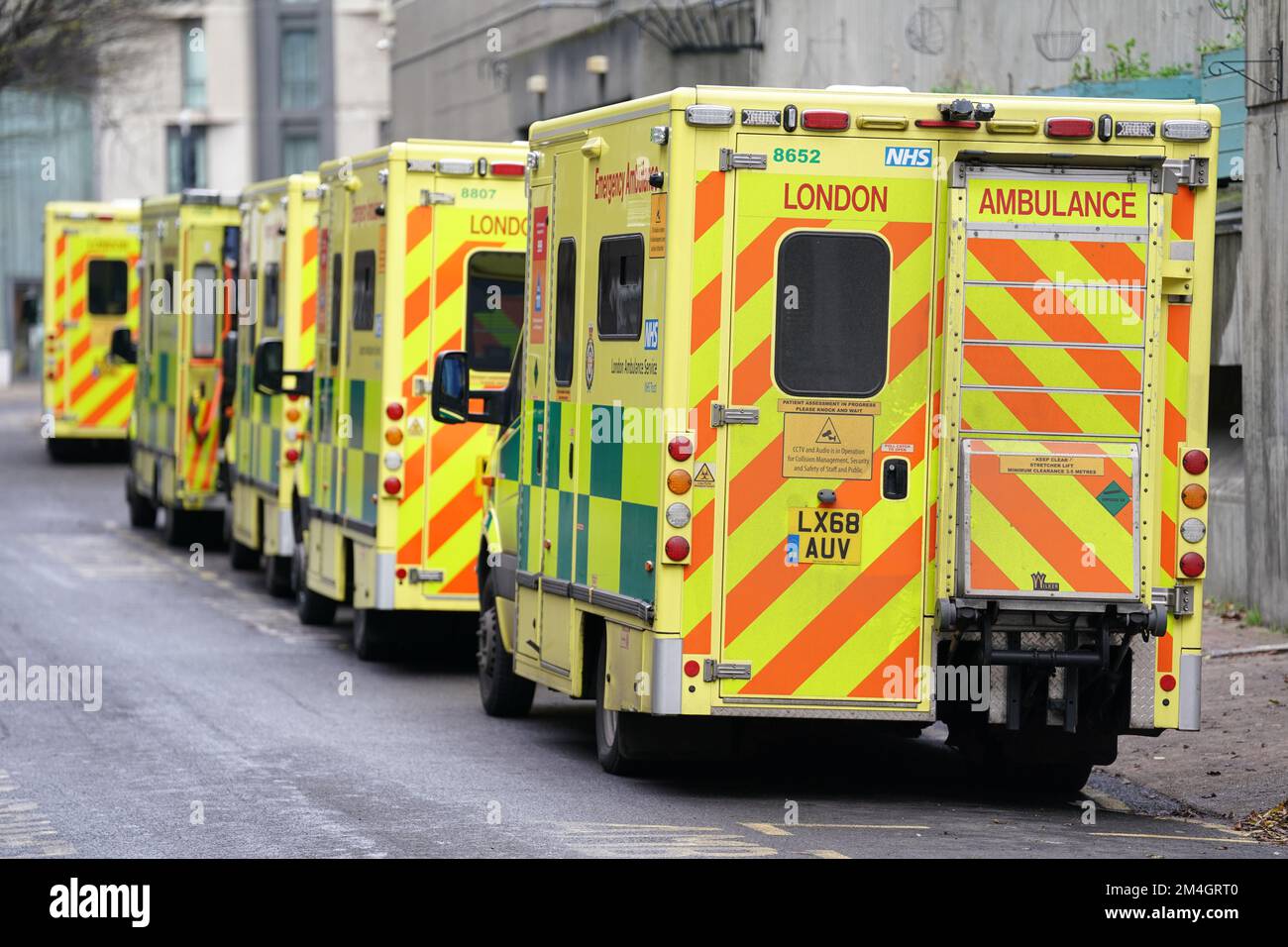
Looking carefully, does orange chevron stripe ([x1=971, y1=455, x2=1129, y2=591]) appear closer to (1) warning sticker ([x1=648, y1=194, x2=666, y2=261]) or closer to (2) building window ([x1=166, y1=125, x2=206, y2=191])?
(1) warning sticker ([x1=648, y1=194, x2=666, y2=261])

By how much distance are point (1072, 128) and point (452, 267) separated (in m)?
5.50

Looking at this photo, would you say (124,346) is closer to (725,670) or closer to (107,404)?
(107,404)

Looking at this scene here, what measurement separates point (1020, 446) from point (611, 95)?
60.1 feet

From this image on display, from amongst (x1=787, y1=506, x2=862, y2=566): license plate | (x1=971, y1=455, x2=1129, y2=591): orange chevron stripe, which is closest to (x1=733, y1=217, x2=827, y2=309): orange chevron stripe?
(x1=787, y1=506, x2=862, y2=566): license plate

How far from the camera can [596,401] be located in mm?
11125

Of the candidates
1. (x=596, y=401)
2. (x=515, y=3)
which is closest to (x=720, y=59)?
(x=515, y=3)

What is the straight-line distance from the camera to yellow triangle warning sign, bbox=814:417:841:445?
1024 centimetres

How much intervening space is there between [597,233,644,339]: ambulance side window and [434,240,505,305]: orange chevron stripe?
3617 millimetres

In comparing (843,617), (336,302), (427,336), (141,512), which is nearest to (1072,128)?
(843,617)

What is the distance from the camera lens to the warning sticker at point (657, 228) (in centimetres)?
1023

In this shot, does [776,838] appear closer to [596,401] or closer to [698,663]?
[698,663]

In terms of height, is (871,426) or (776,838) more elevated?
(871,426)

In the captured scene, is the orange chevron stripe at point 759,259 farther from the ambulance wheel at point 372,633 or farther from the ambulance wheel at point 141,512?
the ambulance wheel at point 141,512

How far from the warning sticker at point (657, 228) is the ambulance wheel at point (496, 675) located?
10.7ft
